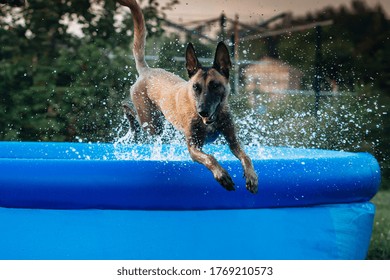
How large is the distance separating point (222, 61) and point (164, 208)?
0.83 meters

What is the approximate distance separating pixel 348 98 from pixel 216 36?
159cm

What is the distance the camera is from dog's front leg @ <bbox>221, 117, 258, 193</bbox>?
3426mm

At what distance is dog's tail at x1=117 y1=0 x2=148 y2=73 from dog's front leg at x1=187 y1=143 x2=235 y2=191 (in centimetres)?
119

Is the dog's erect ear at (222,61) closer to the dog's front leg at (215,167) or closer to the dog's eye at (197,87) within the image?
the dog's eye at (197,87)

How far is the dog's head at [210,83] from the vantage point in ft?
11.6

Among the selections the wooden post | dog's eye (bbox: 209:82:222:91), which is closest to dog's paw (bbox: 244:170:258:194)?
dog's eye (bbox: 209:82:222:91)

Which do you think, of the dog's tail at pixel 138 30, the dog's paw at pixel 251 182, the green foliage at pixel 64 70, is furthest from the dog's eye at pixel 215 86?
the green foliage at pixel 64 70

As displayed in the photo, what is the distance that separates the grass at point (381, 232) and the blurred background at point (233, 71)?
0.03 metres

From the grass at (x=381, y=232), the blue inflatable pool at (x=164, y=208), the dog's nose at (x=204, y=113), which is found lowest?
the grass at (x=381, y=232)

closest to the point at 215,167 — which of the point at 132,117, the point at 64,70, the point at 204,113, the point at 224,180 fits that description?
the point at 224,180

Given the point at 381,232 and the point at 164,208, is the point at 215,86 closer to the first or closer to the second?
the point at 164,208

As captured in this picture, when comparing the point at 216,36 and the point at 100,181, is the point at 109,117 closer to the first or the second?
the point at 216,36

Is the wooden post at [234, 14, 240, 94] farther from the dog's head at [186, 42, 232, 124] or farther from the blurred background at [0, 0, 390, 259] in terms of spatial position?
the dog's head at [186, 42, 232, 124]

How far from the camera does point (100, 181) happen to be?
11.6 ft
